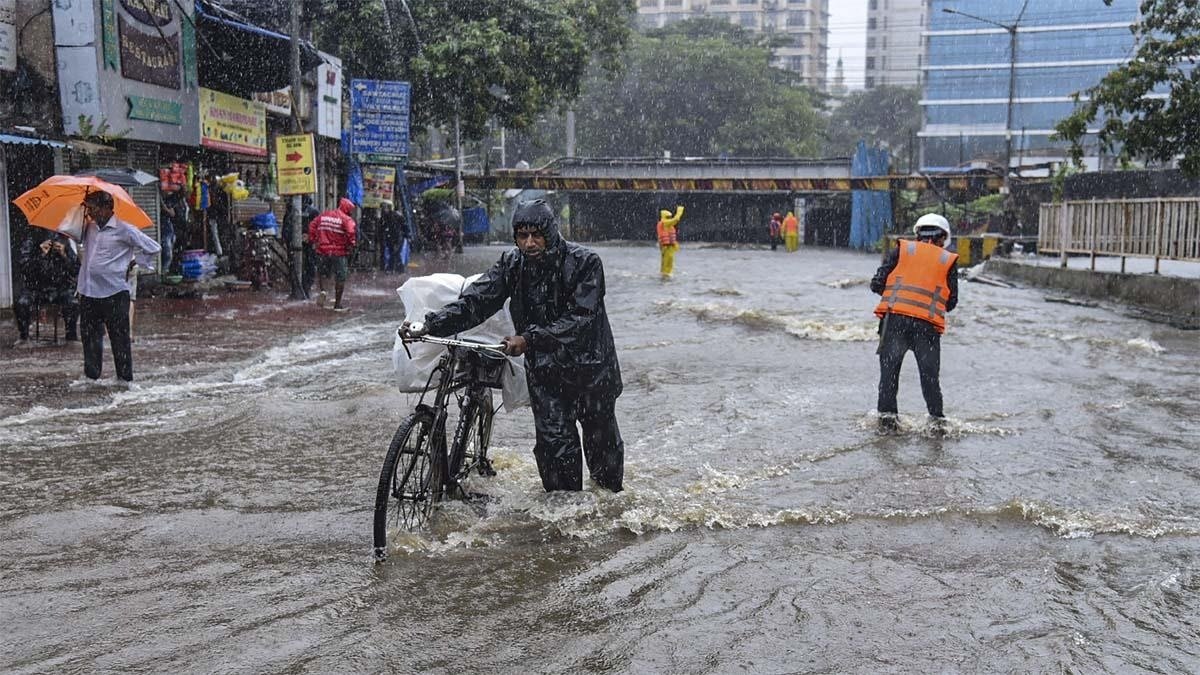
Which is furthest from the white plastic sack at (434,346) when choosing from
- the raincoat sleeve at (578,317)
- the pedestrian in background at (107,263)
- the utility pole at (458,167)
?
the utility pole at (458,167)

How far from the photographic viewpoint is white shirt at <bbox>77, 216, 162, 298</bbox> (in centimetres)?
841

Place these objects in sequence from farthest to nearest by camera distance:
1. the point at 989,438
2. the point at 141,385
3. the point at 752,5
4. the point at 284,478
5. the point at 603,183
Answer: the point at 752,5
the point at 603,183
the point at 141,385
the point at 989,438
the point at 284,478

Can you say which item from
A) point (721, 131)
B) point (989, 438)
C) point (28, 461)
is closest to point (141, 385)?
point (28, 461)

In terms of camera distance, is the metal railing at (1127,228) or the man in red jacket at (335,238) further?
the metal railing at (1127,228)

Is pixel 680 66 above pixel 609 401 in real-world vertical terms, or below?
above

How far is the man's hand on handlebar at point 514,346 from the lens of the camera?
478cm

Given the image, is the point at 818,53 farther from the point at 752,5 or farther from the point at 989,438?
the point at 989,438

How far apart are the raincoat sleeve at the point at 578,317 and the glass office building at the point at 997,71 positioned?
87.9 meters

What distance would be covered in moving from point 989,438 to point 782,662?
4.40 metres

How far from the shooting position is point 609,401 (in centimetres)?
528

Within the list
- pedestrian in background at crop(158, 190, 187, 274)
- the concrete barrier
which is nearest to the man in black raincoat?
the concrete barrier

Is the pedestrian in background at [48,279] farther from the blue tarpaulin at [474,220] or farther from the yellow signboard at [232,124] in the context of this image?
the blue tarpaulin at [474,220]

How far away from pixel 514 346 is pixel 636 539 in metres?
1.14

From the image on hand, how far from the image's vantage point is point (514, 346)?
4.78m
